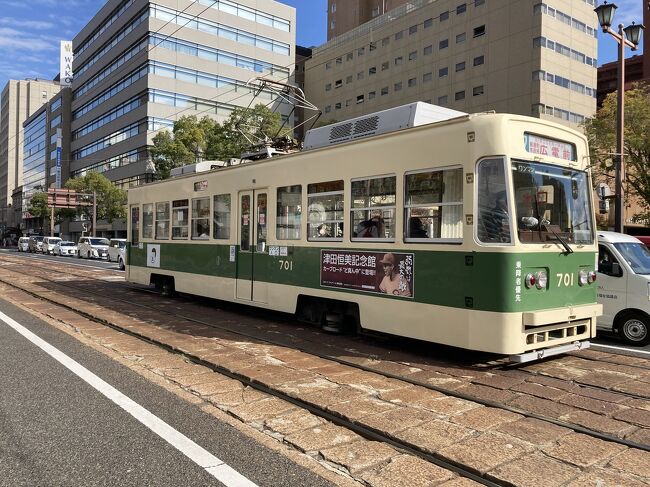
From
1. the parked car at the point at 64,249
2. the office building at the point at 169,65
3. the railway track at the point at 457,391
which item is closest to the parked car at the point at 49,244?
the parked car at the point at 64,249

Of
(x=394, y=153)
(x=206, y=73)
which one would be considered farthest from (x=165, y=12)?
(x=394, y=153)

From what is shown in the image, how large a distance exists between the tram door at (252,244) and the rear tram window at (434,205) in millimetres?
3277

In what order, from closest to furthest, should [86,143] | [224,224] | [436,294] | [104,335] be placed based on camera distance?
[436,294] → [104,335] → [224,224] → [86,143]

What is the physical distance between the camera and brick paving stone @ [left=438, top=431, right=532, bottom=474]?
3.69 metres

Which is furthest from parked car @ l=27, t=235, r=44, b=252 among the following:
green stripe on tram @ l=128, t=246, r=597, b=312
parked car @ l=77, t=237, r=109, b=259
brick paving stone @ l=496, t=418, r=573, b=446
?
brick paving stone @ l=496, t=418, r=573, b=446

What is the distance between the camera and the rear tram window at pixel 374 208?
7027 mm

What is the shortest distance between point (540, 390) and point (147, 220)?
10.6 m

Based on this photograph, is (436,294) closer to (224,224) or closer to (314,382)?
(314,382)

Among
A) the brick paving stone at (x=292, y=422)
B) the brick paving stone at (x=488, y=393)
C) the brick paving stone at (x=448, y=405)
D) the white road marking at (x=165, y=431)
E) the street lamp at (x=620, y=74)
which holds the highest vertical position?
the street lamp at (x=620, y=74)

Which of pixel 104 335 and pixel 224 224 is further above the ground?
pixel 224 224

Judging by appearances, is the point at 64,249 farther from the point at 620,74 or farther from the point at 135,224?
the point at 620,74

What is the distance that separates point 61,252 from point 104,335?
130 feet

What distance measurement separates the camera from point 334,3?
84.7 m

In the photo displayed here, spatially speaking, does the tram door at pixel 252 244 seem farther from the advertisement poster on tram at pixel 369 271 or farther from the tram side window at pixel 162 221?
the tram side window at pixel 162 221
